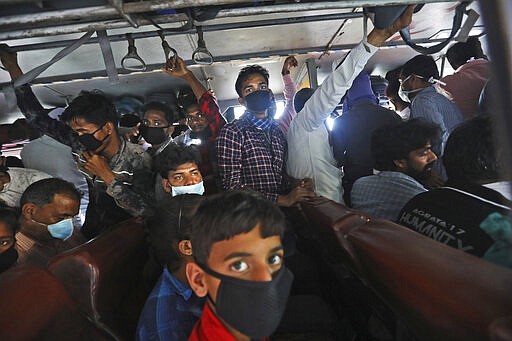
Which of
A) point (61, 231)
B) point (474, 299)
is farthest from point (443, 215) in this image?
point (61, 231)

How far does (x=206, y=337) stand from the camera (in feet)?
3.00

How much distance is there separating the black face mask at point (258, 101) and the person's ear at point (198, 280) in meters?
1.35

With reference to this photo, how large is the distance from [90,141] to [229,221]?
126 cm

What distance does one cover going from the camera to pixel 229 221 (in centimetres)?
94

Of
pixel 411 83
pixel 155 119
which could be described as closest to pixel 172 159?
pixel 155 119

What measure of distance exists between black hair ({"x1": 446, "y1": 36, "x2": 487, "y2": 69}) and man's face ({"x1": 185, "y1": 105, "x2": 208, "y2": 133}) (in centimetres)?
197

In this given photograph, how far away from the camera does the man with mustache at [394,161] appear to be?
1.73m

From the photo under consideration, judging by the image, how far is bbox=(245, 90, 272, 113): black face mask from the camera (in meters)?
2.11

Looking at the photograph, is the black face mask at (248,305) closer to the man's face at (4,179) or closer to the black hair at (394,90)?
the man's face at (4,179)

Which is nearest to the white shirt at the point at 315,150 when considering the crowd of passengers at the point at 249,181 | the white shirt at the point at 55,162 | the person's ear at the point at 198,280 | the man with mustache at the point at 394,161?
the crowd of passengers at the point at 249,181

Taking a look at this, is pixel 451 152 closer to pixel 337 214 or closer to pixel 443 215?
pixel 443 215

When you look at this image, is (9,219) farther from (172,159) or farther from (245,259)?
(245,259)

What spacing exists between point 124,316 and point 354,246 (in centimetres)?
96

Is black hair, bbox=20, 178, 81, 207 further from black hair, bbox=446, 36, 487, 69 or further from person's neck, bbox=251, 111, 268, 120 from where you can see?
black hair, bbox=446, 36, 487, 69
